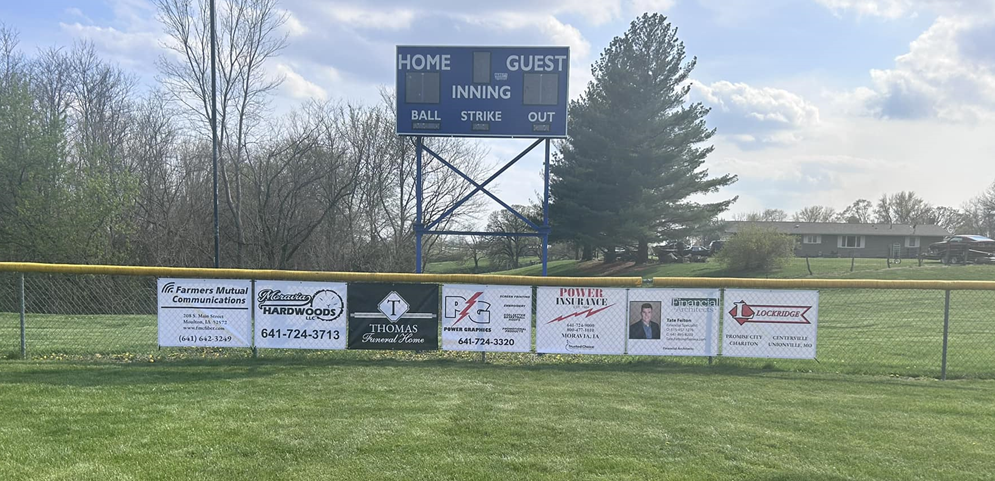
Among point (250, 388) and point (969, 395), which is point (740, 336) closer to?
point (969, 395)

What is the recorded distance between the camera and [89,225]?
18.7 meters

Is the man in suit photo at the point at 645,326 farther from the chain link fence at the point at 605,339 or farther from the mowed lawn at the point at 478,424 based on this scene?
the mowed lawn at the point at 478,424

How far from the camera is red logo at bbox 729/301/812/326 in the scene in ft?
25.2

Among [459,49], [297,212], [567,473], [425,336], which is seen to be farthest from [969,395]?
[297,212]

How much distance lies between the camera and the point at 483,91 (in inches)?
460

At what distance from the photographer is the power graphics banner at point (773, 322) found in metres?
7.68

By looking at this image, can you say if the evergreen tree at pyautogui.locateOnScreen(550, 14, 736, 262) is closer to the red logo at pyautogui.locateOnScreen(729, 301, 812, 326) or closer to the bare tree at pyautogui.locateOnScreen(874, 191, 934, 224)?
the red logo at pyautogui.locateOnScreen(729, 301, 812, 326)

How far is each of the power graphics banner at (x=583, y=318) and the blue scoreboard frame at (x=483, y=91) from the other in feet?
15.8

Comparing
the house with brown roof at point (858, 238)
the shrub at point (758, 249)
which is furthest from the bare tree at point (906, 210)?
the shrub at point (758, 249)

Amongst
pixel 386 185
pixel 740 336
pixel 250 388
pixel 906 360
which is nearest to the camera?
pixel 250 388

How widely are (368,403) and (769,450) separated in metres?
3.73

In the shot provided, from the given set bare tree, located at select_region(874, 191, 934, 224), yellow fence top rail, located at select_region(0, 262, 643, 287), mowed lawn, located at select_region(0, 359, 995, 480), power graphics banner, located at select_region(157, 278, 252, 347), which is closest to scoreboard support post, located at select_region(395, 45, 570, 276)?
yellow fence top rail, located at select_region(0, 262, 643, 287)

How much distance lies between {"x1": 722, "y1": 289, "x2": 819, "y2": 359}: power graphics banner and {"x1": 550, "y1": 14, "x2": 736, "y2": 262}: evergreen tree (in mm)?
24868

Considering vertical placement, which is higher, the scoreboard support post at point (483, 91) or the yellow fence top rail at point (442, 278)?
the scoreboard support post at point (483, 91)
